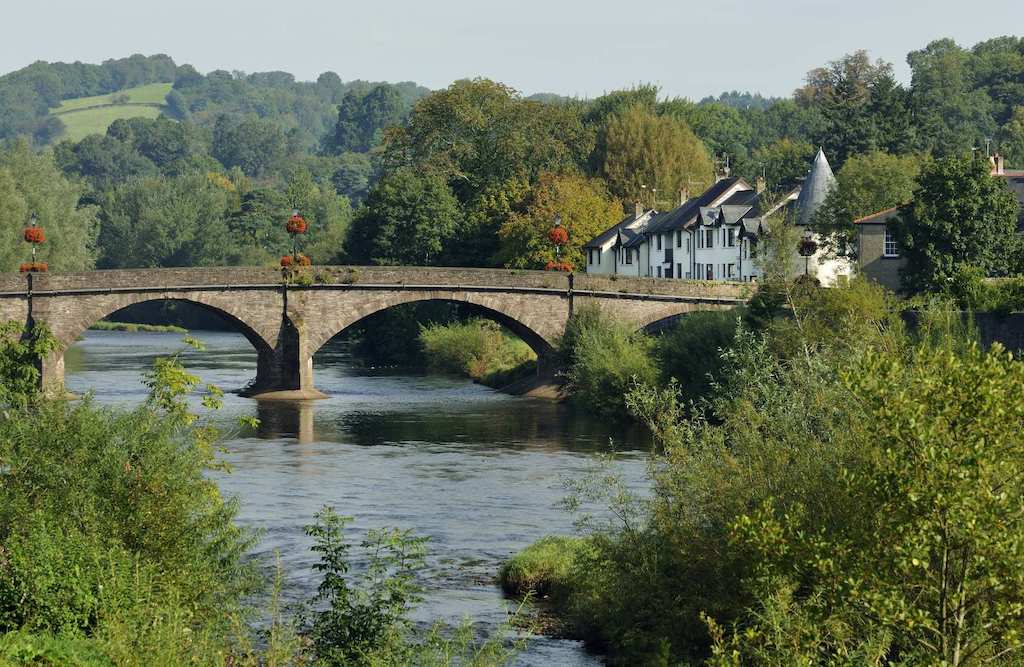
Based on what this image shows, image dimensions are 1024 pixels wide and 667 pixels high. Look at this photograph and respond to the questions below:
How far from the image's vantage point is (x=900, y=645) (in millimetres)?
19781

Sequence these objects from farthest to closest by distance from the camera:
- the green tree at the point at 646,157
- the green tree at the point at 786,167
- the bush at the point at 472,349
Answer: the green tree at the point at 786,167, the green tree at the point at 646,157, the bush at the point at 472,349

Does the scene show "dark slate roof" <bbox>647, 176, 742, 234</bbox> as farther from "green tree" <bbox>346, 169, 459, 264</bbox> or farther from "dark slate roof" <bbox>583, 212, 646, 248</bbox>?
"green tree" <bbox>346, 169, 459, 264</bbox>

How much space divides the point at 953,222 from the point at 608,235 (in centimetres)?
3931

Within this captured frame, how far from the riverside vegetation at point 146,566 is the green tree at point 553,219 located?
69.2 m

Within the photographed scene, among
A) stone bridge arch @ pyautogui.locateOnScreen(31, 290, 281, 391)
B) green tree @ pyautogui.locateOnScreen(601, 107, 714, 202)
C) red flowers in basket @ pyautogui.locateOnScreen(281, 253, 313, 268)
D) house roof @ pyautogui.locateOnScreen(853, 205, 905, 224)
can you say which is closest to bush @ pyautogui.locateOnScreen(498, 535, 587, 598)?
stone bridge arch @ pyautogui.locateOnScreen(31, 290, 281, 391)

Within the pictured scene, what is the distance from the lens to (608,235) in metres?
104

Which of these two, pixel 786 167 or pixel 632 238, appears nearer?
pixel 632 238

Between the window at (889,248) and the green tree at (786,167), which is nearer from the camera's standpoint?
the window at (889,248)

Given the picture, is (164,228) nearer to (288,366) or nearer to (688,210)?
(688,210)

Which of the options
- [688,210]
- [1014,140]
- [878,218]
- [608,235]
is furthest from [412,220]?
[1014,140]

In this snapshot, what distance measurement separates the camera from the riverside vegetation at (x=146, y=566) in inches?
784

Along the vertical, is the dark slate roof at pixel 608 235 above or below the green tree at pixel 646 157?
below

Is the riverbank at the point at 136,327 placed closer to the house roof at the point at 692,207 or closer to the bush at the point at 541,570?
the house roof at the point at 692,207

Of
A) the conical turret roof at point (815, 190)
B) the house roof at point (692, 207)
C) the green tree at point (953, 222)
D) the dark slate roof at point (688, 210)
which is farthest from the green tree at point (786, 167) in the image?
the green tree at point (953, 222)
